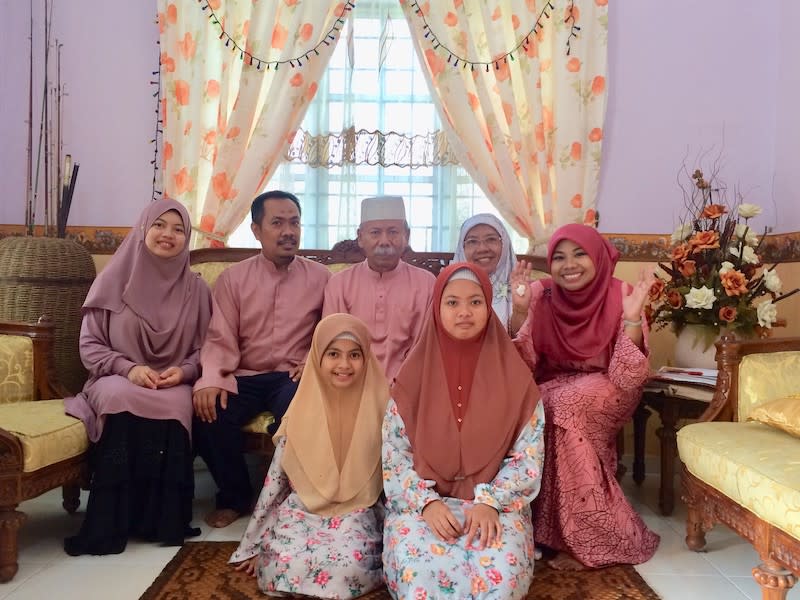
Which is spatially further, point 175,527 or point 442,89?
point 442,89

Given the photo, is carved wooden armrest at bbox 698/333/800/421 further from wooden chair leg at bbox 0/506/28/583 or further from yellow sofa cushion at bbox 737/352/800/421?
wooden chair leg at bbox 0/506/28/583

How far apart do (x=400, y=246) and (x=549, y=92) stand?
4.13 feet

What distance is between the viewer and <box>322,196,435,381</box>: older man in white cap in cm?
282

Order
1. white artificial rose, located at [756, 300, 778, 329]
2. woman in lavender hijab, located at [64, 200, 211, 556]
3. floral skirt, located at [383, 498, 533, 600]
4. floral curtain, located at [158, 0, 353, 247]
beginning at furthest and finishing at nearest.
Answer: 1. floral curtain, located at [158, 0, 353, 247]
2. white artificial rose, located at [756, 300, 778, 329]
3. woman in lavender hijab, located at [64, 200, 211, 556]
4. floral skirt, located at [383, 498, 533, 600]

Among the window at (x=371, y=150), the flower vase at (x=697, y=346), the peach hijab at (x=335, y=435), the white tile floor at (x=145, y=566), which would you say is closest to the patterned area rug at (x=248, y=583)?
the white tile floor at (x=145, y=566)

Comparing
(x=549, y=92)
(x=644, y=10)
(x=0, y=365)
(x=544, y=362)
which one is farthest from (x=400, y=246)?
(x=644, y=10)

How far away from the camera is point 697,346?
9.02 feet

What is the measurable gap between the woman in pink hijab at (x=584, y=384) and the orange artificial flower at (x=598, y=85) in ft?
4.27

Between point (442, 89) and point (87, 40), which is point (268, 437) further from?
point (87, 40)

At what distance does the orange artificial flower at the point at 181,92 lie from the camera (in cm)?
341

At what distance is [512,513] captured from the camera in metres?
1.90

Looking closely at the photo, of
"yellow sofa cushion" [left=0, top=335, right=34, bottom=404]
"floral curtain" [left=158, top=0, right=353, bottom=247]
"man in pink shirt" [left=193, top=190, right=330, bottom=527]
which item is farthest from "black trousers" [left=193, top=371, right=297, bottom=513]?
"floral curtain" [left=158, top=0, right=353, bottom=247]

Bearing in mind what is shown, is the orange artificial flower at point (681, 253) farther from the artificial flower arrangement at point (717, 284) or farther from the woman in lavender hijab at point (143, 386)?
the woman in lavender hijab at point (143, 386)

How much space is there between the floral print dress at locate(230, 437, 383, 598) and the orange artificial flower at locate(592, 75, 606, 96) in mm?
2400
